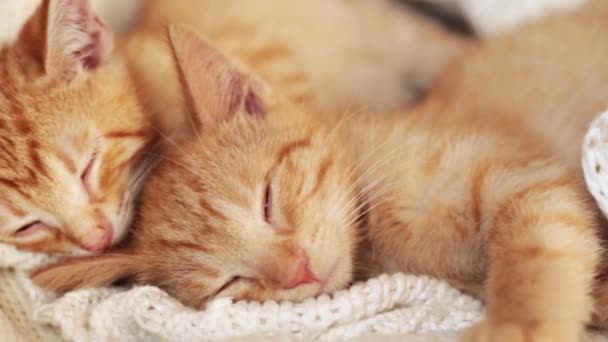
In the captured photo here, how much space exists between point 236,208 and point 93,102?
47 cm

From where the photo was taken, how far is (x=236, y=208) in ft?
4.05

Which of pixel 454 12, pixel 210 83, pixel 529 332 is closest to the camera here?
pixel 529 332

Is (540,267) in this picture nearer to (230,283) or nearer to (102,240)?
(230,283)

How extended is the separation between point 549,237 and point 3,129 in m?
1.07

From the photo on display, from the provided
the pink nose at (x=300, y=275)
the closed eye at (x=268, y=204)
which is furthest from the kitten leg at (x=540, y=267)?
the closed eye at (x=268, y=204)

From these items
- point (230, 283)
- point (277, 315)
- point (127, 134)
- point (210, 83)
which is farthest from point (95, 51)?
point (277, 315)

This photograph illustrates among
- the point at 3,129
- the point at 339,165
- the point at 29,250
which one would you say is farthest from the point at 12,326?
the point at 339,165

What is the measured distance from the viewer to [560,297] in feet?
3.30

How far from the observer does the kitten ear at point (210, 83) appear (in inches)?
51.6

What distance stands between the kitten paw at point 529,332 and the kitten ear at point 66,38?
104cm

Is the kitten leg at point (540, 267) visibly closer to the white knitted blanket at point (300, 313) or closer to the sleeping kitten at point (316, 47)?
the white knitted blanket at point (300, 313)

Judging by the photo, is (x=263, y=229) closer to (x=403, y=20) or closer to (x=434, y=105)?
(x=434, y=105)

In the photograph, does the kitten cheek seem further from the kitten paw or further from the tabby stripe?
the kitten paw

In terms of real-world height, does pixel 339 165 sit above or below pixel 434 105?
below
